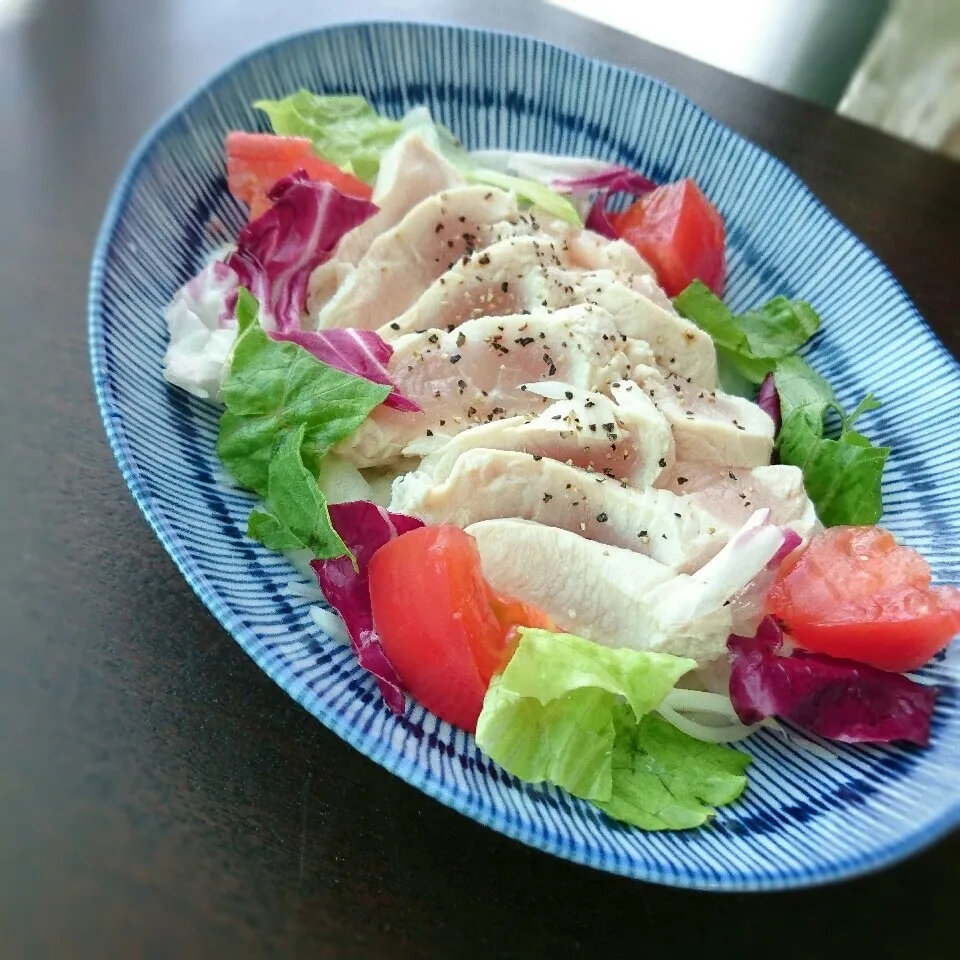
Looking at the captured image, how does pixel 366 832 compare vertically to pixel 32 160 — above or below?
below

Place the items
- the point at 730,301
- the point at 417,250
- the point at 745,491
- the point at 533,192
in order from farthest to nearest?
the point at 730,301
the point at 533,192
the point at 417,250
the point at 745,491

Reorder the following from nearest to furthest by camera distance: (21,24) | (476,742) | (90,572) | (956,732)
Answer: (476,742), (956,732), (90,572), (21,24)

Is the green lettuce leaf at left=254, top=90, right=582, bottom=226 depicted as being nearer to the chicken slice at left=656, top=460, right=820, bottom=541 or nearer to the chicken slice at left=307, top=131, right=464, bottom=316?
the chicken slice at left=307, top=131, right=464, bottom=316

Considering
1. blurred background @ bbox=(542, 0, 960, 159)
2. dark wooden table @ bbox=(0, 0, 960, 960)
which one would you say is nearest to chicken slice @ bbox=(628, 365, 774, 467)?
dark wooden table @ bbox=(0, 0, 960, 960)

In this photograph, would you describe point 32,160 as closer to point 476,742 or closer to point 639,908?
point 476,742

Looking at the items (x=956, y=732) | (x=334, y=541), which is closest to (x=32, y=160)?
(x=334, y=541)

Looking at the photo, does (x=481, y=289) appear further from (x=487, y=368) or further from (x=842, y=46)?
(x=842, y=46)

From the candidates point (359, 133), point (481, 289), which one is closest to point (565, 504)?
point (481, 289)
